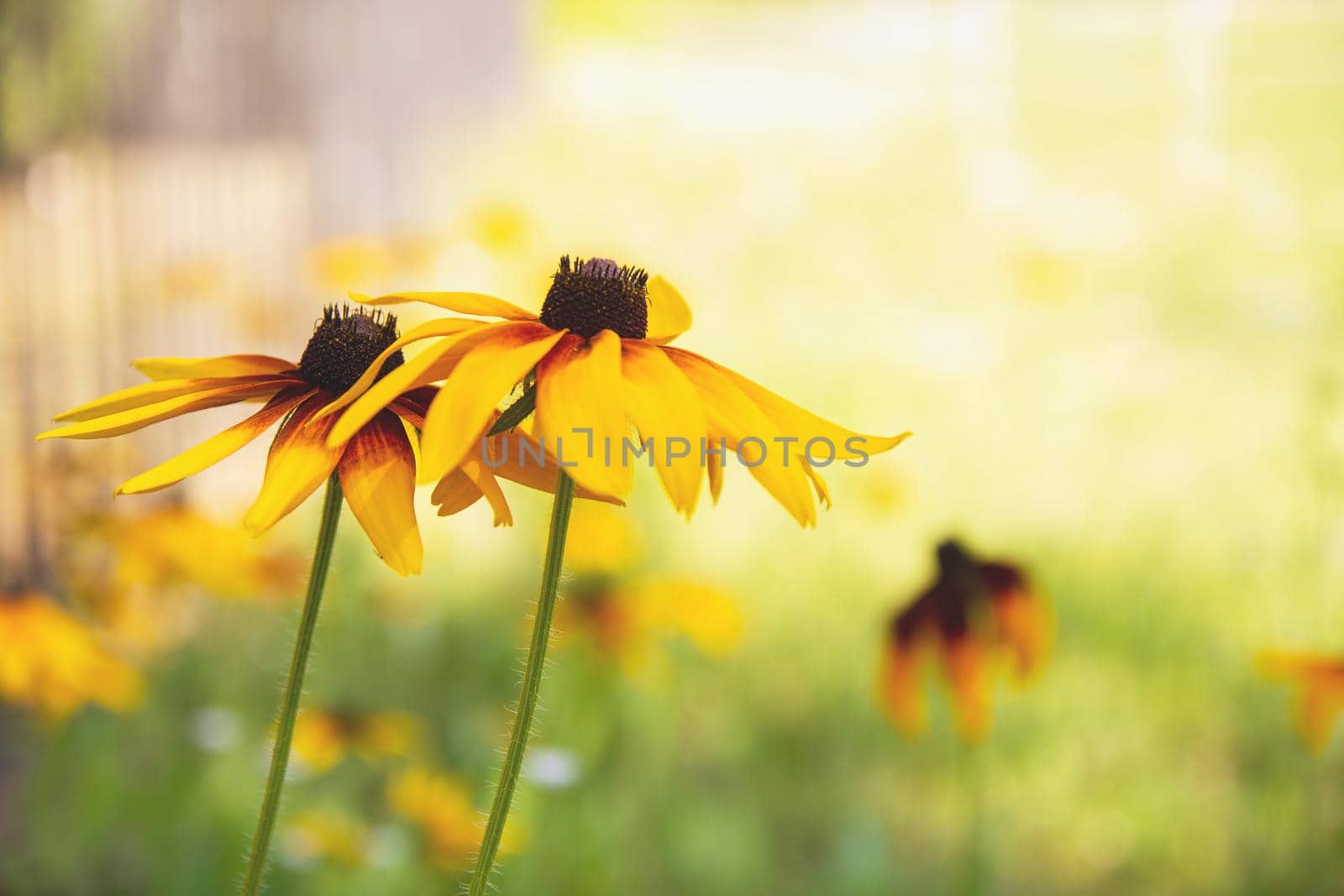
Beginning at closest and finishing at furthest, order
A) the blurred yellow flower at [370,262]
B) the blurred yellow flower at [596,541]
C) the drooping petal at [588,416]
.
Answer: the drooping petal at [588,416] → the blurred yellow flower at [596,541] → the blurred yellow flower at [370,262]

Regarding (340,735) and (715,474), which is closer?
(715,474)

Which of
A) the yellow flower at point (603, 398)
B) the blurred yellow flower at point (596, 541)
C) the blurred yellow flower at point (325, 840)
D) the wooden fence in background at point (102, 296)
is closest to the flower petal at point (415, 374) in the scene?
the yellow flower at point (603, 398)

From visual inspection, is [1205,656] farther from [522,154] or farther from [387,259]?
[522,154]

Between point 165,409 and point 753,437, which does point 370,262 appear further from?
point 753,437

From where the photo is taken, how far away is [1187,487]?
12.0 ft

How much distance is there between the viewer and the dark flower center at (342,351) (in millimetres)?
721

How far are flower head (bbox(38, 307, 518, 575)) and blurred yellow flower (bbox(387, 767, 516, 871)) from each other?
1027 millimetres

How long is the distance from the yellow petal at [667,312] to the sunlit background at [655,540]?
930 mm

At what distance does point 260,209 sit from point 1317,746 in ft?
11.3

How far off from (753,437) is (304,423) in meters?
0.23

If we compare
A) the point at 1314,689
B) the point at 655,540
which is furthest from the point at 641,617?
the point at 655,540

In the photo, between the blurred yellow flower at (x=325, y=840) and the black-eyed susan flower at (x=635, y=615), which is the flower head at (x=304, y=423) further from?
the black-eyed susan flower at (x=635, y=615)

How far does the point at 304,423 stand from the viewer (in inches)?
25.8

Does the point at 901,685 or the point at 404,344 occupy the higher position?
the point at 404,344
